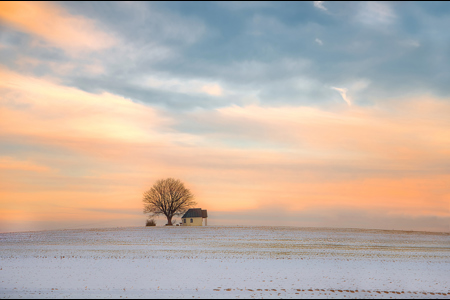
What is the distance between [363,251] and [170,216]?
4966 cm

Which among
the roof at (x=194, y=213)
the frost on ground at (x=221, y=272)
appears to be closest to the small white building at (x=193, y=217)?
the roof at (x=194, y=213)

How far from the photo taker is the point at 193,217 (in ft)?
283

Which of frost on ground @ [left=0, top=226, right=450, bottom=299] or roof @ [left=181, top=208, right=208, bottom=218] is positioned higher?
roof @ [left=181, top=208, right=208, bottom=218]

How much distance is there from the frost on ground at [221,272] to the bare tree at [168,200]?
4105 centimetres

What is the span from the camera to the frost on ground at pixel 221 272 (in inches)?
774

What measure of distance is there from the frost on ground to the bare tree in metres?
41.1

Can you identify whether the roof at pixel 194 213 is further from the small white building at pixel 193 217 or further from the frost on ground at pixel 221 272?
the frost on ground at pixel 221 272

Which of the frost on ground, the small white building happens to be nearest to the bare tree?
the small white building

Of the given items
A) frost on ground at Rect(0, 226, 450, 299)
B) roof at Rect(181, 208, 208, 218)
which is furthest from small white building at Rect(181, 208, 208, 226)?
frost on ground at Rect(0, 226, 450, 299)

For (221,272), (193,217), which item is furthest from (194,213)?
(221,272)

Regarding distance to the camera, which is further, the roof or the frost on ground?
the roof

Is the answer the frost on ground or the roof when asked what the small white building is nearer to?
the roof

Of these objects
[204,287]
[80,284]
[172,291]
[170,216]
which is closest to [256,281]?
[204,287]

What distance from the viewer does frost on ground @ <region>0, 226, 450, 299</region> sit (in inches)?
774
